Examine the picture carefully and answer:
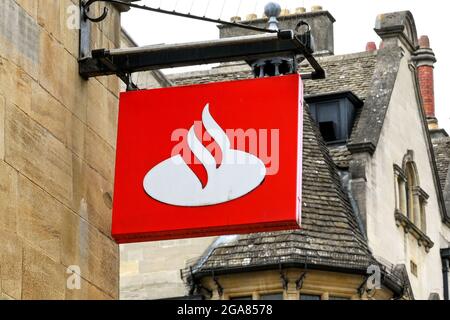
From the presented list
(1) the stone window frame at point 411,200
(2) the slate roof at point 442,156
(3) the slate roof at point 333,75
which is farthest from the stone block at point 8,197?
(2) the slate roof at point 442,156

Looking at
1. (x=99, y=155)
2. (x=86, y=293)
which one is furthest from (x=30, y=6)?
(x=86, y=293)

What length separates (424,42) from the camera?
54.4m

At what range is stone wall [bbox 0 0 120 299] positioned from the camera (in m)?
18.1

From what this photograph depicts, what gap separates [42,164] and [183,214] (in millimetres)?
1453

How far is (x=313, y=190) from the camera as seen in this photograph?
40.5m

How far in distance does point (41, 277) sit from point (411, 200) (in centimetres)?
2784

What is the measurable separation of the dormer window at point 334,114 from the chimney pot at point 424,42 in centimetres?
1027

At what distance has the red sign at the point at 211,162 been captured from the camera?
1867 cm

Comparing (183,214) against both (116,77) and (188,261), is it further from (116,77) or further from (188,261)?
(188,261)

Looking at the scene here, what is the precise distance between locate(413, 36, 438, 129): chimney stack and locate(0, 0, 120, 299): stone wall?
34259mm

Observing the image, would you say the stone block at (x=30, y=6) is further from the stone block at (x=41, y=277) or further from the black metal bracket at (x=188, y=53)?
→ the stone block at (x=41, y=277)

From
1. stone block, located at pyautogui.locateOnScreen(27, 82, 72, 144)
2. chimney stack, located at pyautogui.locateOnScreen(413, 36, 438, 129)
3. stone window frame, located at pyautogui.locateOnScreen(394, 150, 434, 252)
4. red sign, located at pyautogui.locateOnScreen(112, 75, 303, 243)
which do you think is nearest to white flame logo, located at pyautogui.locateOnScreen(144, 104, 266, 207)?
red sign, located at pyautogui.locateOnScreen(112, 75, 303, 243)

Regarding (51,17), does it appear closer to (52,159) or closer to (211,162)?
(52,159)
